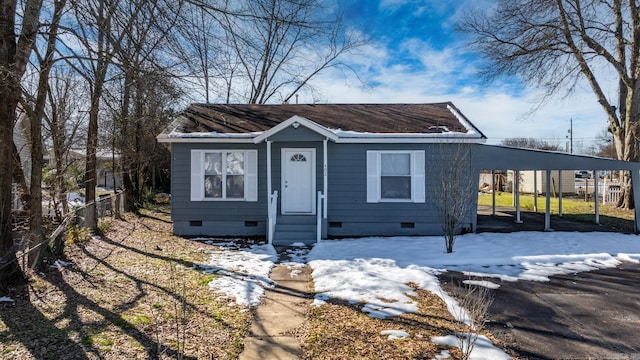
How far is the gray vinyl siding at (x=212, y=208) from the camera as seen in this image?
1047 centimetres

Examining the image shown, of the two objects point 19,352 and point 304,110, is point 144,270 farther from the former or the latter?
point 304,110

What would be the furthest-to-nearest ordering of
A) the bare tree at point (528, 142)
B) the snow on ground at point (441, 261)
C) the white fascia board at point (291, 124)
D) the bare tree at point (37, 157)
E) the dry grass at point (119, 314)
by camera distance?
the bare tree at point (528, 142)
the white fascia board at point (291, 124)
the bare tree at point (37, 157)
the snow on ground at point (441, 261)
the dry grass at point (119, 314)

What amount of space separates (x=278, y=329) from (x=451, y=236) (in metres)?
5.11

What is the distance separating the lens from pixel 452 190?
7.95 m

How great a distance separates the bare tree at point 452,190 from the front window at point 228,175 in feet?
17.5

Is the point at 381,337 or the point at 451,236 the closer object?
the point at 381,337

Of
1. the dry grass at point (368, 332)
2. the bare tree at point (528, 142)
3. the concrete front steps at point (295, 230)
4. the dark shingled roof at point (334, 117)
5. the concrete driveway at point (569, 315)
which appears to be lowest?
the concrete driveway at point (569, 315)

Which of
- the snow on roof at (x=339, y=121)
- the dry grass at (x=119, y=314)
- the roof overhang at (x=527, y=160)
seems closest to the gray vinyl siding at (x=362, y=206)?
the snow on roof at (x=339, y=121)

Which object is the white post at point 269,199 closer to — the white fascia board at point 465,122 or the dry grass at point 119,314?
the dry grass at point 119,314

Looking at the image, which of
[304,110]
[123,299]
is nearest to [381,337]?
[123,299]

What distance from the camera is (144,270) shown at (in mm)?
6609

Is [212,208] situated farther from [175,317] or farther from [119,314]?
[175,317]

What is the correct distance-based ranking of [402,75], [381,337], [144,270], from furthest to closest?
[402,75] < [144,270] < [381,337]

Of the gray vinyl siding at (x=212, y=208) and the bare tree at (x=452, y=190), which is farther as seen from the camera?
the gray vinyl siding at (x=212, y=208)
